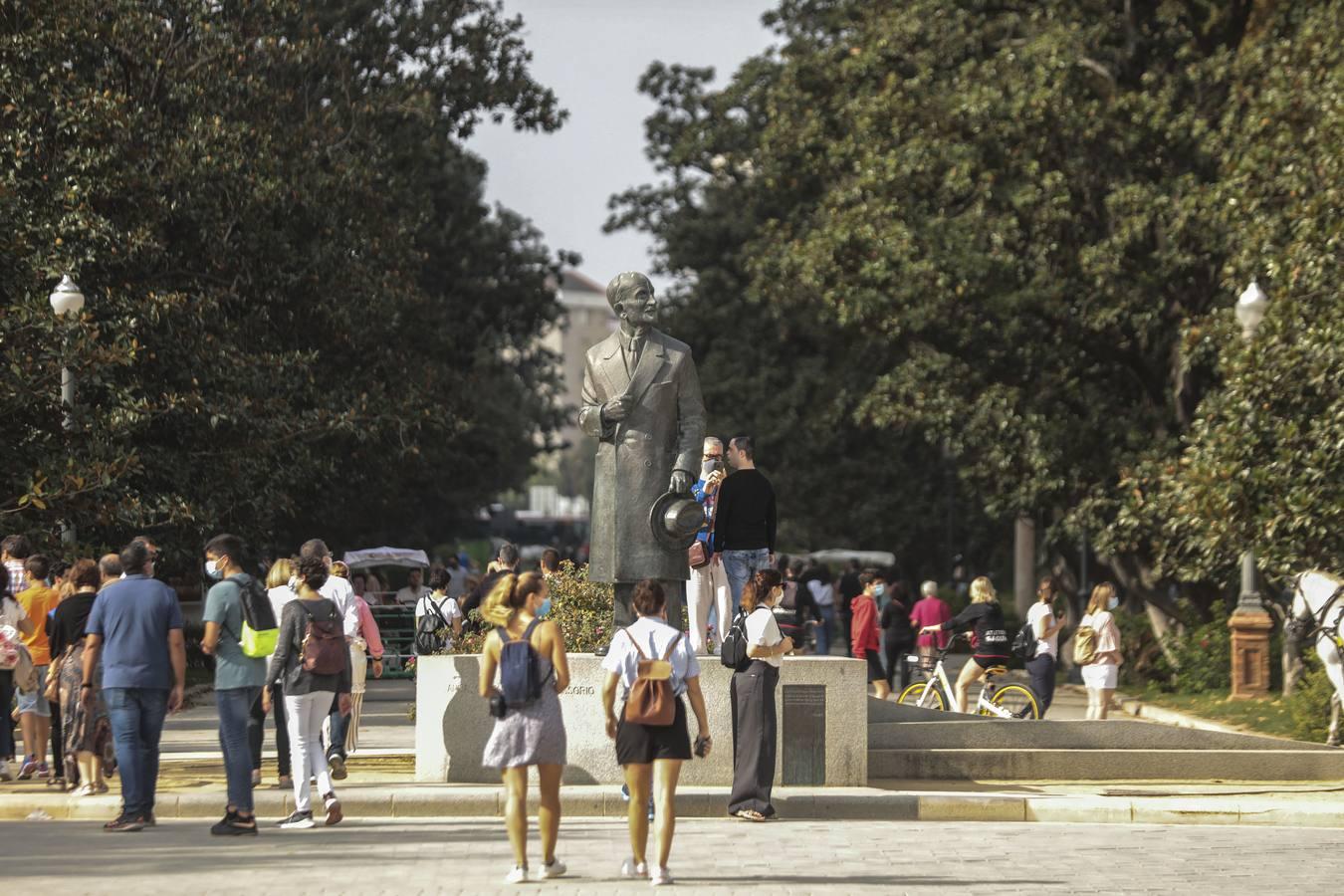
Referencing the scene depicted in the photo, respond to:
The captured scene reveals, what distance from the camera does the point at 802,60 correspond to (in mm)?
37156

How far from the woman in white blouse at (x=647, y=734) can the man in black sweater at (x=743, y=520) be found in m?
3.78

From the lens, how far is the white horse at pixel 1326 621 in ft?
64.0

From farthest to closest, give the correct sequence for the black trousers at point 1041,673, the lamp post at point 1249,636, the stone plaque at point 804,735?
the lamp post at point 1249,636, the black trousers at point 1041,673, the stone plaque at point 804,735

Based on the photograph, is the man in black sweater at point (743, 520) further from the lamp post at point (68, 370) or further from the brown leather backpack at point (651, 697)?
the lamp post at point (68, 370)

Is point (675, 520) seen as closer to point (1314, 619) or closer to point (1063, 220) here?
point (1314, 619)

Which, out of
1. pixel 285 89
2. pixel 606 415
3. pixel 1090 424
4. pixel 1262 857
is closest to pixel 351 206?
pixel 285 89

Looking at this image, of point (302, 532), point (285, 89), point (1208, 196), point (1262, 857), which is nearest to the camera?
point (1262, 857)

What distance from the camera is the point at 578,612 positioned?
55.0 ft

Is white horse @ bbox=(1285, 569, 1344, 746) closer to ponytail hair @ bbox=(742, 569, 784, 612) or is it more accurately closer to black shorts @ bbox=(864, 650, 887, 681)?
black shorts @ bbox=(864, 650, 887, 681)

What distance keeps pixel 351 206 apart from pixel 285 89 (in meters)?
2.58

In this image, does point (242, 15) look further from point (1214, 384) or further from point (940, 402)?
point (1214, 384)

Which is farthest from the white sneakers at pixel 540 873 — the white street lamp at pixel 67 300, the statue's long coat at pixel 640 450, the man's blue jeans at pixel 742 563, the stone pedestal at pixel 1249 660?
the stone pedestal at pixel 1249 660

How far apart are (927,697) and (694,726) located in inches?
267

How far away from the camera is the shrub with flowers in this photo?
16547 mm
